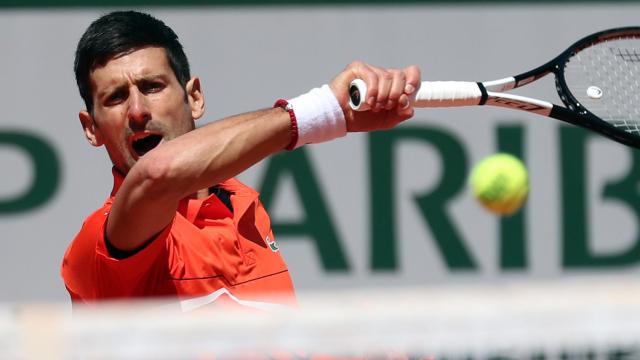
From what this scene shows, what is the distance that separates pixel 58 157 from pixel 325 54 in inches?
50.3

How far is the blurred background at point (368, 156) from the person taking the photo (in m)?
5.53

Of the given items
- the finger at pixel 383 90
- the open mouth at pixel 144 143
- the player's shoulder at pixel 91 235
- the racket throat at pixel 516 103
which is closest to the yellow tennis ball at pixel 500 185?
the racket throat at pixel 516 103

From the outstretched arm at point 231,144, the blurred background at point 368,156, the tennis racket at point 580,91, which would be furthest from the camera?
the blurred background at point 368,156

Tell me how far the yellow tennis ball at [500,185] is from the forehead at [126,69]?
1.11 metres

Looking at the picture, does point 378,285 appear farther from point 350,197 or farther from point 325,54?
point 325,54

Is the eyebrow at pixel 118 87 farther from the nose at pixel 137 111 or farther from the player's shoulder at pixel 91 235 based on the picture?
the player's shoulder at pixel 91 235

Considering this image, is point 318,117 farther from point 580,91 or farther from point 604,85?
point 604,85

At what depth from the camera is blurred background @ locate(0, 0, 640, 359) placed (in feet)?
18.1

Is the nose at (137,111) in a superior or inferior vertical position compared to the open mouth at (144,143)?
superior

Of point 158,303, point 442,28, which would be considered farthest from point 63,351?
point 442,28

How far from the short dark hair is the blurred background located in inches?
92.9

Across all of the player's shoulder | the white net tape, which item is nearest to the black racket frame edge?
the white net tape

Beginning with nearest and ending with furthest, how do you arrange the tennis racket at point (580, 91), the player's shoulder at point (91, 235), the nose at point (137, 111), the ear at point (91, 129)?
the player's shoulder at point (91, 235) < the tennis racket at point (580, 91) < the nose at point (137, 111) < the ear at point (91, 129)

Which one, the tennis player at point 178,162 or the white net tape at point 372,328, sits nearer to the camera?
the white net tape at point 372,328
